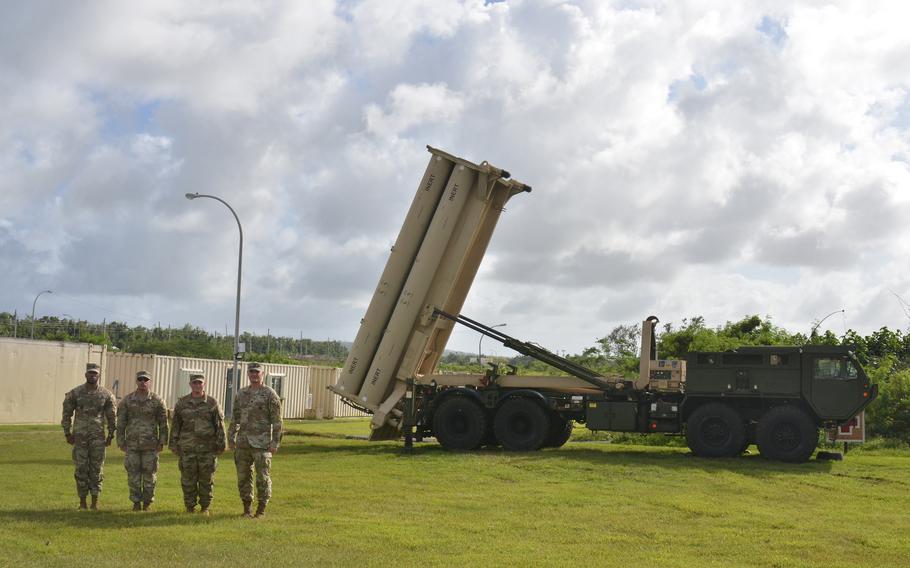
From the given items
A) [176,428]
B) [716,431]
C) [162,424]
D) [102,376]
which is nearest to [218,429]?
[176,428]

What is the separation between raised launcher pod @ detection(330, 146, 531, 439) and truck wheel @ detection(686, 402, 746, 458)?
5.47m

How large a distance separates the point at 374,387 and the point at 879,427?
12337mm

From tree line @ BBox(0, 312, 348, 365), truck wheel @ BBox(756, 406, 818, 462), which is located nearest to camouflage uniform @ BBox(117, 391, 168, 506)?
truck wheel @ BBox(756, 406, 818, 462)

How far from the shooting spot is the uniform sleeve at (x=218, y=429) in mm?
10523

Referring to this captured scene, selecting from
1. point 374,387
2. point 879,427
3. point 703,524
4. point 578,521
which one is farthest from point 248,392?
point 879,427

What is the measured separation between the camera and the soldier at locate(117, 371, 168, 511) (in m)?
10.6

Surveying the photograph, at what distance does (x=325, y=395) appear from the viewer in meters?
39.1

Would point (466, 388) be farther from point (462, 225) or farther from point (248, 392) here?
point (248, 392)

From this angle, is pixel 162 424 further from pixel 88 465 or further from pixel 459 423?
pixel 459 423

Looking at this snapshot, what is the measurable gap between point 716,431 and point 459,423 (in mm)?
5181

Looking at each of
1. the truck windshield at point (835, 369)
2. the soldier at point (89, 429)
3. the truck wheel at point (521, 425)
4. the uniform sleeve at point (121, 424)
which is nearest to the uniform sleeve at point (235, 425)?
the uniform sleeve at point (121, 424)

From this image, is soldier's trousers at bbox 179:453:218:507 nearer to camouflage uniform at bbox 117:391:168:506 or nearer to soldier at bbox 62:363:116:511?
camouflage uniform at bbox 117:391:168:506

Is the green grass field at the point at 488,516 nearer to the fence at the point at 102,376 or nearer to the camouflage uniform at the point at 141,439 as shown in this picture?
the camouflage uniform at the point at 141,439

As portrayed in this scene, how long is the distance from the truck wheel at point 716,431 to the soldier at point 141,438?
10.9 meters
